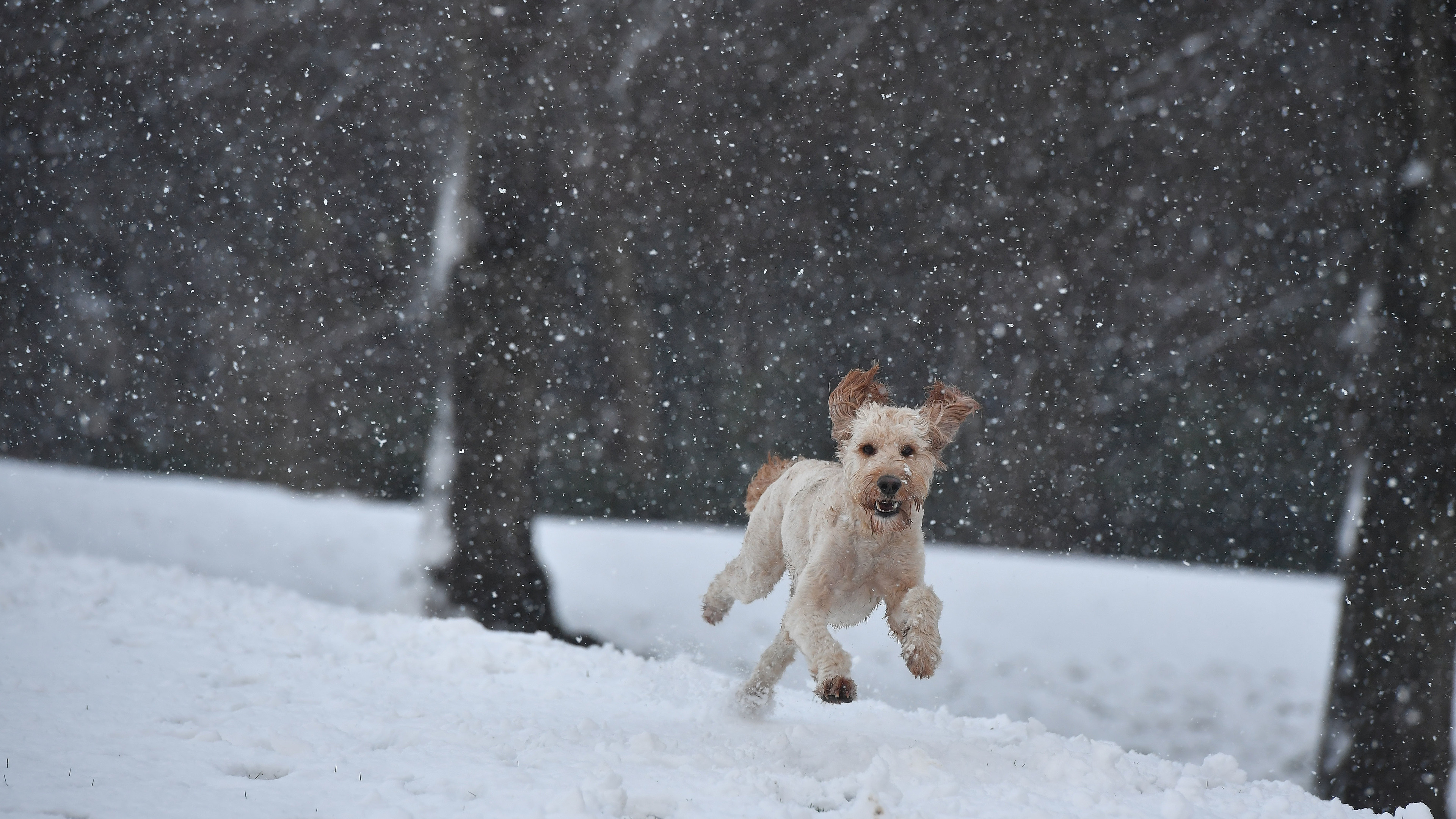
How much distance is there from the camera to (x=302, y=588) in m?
10.6

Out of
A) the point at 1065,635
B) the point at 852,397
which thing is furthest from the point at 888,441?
the point at 1065,635

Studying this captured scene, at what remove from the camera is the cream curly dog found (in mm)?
3971

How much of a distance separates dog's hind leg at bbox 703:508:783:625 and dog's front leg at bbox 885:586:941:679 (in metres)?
0.89

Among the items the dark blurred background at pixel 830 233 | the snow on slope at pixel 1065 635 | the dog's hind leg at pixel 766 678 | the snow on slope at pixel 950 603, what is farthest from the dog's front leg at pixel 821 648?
the dark blurred background at pixel 830 233

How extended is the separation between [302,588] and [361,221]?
4980 mm

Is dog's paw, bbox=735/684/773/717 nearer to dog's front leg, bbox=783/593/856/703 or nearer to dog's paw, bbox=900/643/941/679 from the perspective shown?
dog's front leg, bbox=783/593/856/703

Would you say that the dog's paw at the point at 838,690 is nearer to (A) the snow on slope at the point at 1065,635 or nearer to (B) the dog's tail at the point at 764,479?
(B) the dog's tail at the point at 764,479

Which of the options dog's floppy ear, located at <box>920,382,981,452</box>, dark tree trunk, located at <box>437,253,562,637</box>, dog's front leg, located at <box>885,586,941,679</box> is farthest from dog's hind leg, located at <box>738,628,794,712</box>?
dark tree trunk, located at <box>437,253,562,637</box>

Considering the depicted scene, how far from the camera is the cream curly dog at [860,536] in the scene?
3.97 meters

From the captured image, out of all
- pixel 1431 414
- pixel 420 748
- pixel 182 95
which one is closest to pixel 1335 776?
pixel 1431 414

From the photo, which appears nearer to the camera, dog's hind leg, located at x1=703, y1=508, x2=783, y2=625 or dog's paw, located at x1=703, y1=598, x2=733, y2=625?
dog's hind leg, located at x1=703, y1=508, x2=783, y2=625

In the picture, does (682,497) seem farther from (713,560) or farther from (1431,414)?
(1431,414)

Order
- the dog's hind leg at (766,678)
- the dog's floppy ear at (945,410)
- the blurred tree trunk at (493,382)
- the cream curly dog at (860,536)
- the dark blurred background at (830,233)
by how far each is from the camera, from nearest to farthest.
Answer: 1. the cream curly dog at (860,536)
2. the dog's floppy ear at (945,410)
3. the dog's hind leg at (766,678)
4. the blurred tree trunk at (493,382)
5. the dark blurred background at (830,233)

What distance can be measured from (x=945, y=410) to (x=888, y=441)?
1.52 feet
